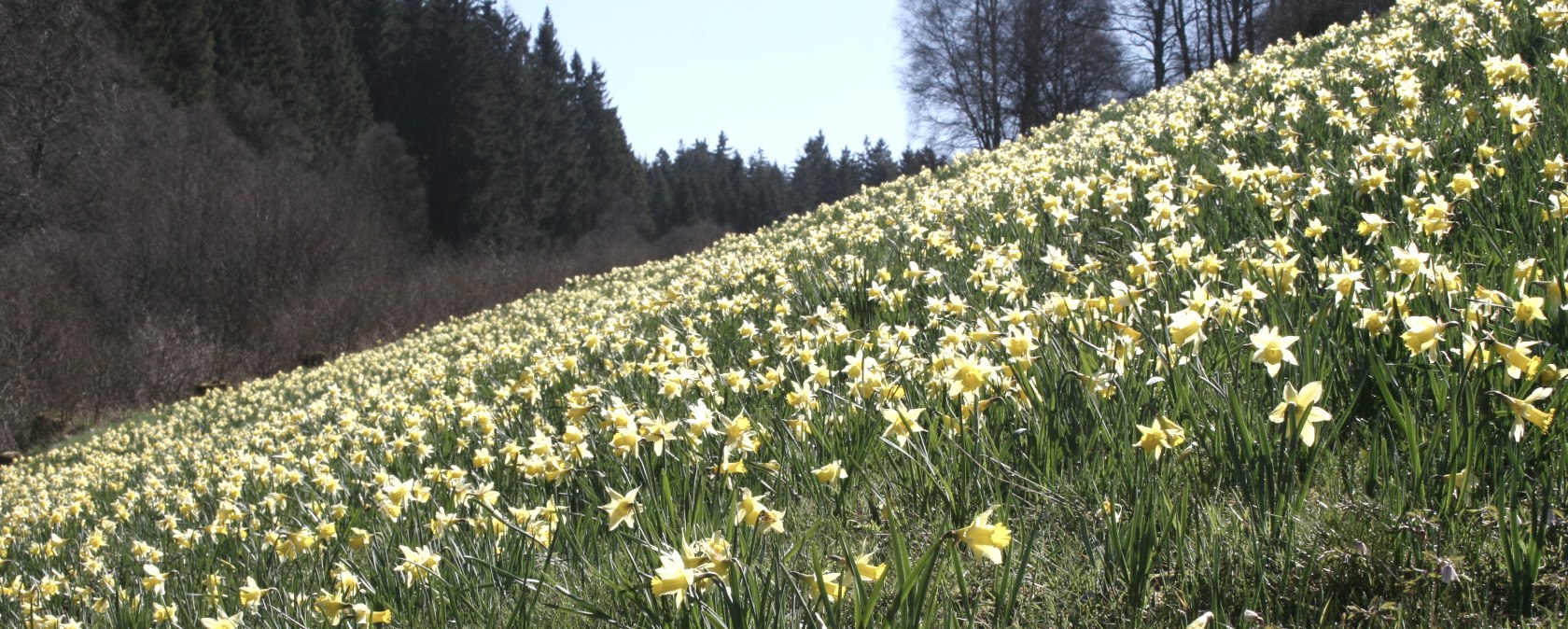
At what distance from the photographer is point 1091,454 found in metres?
2.02

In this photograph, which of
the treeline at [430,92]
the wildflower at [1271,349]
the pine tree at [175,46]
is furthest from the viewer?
the treeline at [430,92]

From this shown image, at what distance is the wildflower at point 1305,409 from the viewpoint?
1518 mm

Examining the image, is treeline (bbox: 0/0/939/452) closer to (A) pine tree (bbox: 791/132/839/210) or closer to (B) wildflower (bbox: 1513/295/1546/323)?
(B) wildflower (bbox: 1513/295/1546/323)

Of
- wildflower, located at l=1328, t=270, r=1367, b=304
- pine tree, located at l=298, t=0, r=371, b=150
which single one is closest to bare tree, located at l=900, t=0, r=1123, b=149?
pine tree, located at l=298, t=0, r=371, b=150

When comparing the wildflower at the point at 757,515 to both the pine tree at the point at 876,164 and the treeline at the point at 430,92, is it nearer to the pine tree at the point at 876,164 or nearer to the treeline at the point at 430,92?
the treeline at the point at 430,92

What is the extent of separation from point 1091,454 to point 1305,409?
20.9 inches

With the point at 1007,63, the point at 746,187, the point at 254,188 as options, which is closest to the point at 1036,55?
the point at 1007,63

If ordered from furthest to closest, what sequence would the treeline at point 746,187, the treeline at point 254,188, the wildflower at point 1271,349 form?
the treeline at point 746,187 < the treeline at point 254,188 < the wildflower at point 1271,349

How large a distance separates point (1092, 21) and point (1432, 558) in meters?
38.9

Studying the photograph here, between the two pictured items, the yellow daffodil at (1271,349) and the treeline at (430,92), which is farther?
the treeline at (430,92)

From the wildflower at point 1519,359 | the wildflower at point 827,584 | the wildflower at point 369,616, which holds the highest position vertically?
the wildflower at point 1519,359

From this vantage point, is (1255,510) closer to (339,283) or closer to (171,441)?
(171,441)

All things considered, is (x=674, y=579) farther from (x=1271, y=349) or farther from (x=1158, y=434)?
(x=1271, y=349)

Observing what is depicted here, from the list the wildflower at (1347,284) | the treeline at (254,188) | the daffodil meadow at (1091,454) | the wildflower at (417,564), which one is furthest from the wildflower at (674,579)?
the treeline at (254,188)
